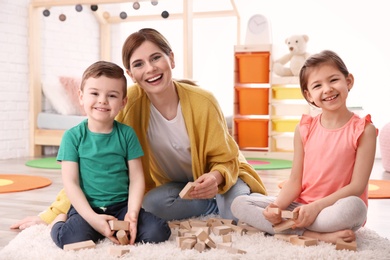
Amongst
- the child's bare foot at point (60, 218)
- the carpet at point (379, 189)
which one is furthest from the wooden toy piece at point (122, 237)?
the carpet at point (379, 189)

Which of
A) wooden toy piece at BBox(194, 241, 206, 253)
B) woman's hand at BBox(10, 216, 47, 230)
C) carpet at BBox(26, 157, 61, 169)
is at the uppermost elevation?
wooden toy piece at BBox(194, 241, 206, 253)

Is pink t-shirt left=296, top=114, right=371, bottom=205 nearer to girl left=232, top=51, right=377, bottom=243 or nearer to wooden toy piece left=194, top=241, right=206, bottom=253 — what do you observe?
girl left=232, top=51, right=377, bottom=243

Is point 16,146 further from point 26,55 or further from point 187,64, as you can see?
point 187,64

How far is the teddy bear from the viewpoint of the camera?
4078mm

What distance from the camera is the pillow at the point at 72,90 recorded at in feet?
14.5

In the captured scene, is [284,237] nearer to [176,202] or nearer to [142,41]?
[176,202]

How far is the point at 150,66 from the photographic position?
5.47 feet

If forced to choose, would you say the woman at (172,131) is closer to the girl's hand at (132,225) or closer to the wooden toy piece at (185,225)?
the wooden toy piece at (185,225)

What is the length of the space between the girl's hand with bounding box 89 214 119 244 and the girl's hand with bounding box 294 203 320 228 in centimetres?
50

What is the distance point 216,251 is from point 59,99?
10.6 feet

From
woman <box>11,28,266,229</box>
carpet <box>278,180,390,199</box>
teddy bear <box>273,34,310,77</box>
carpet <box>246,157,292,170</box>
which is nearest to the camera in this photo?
woman <box>11,28,266,229</box>

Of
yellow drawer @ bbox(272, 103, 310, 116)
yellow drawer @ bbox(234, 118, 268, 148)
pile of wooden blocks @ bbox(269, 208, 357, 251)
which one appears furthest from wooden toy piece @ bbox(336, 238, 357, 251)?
yellow drawer @ bbox(234, 118, 268, 148)

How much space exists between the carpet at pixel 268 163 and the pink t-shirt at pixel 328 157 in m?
1.81

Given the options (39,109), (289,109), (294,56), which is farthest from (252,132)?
(39,109)
